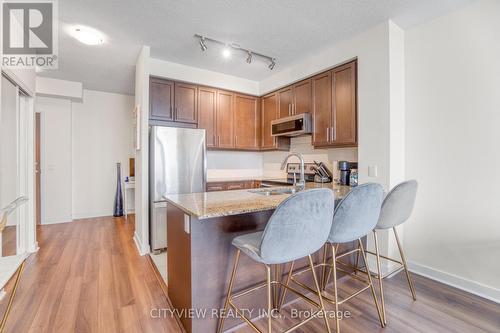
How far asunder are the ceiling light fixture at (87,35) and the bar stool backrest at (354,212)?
3.16 meters

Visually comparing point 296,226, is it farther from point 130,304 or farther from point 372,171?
point 372,171

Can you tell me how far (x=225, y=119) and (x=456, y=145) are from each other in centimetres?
299

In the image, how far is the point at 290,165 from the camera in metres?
4.00

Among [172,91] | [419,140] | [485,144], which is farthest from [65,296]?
[485,144]

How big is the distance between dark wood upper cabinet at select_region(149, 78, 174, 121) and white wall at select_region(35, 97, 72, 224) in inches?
97.4

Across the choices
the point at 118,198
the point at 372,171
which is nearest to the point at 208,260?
the point at 372,171

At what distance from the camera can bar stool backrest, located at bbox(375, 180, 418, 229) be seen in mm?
1800

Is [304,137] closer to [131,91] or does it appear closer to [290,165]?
[290,165]

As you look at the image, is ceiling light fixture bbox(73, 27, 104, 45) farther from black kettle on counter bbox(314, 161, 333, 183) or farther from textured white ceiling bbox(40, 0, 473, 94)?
black kettle on counter bbox(314, 161, 333, 183)

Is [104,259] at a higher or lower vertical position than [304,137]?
lower

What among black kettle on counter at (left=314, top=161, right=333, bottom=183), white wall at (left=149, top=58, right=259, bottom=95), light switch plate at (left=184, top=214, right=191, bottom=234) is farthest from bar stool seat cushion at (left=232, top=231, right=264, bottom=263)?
white wall at (left=149, top=58, right=259, bottom=95)

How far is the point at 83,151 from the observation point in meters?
4.83

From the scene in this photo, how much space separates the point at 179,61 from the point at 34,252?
314 centimetres

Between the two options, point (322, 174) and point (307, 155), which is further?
point (307, 155)
